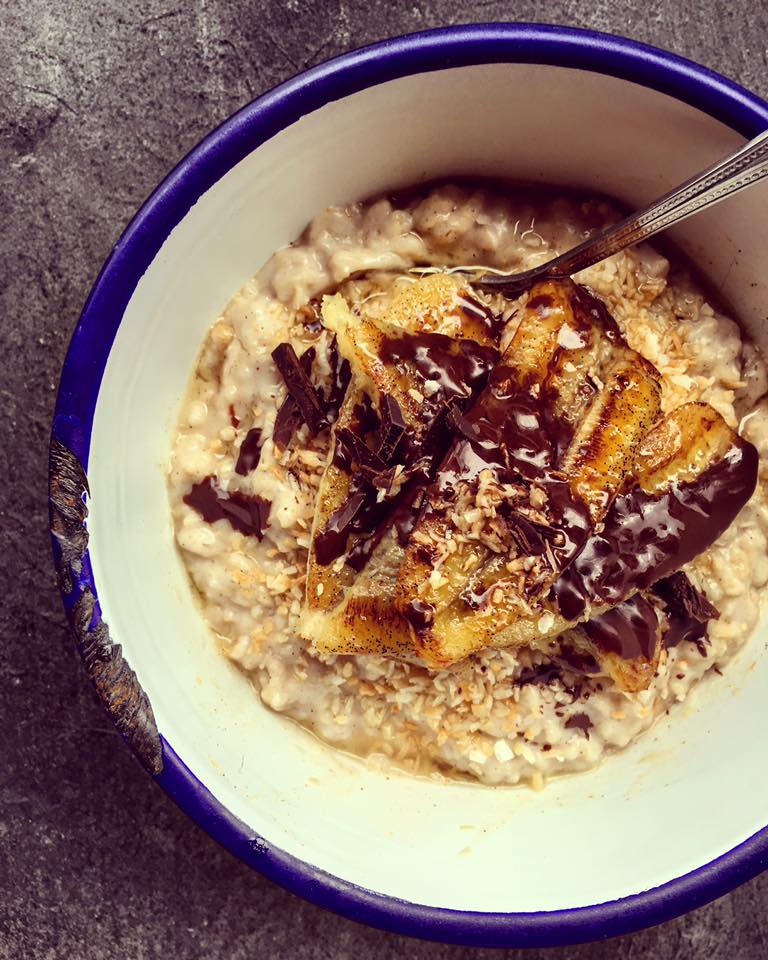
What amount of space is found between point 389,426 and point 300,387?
0.92ft

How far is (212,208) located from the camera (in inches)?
82.0

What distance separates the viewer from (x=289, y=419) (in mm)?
2201

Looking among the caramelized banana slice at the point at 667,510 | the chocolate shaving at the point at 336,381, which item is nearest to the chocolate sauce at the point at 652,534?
the caramelized banana slice at the point at 667,510

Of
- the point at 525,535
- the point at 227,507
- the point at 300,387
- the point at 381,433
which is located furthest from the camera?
the point at 227,507

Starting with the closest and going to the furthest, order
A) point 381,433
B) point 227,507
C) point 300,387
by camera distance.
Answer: point 381,433
point 300,387
point 227,507

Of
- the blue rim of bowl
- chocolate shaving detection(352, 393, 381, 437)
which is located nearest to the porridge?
chocolate shaving detection(352, 393, 381, 437)

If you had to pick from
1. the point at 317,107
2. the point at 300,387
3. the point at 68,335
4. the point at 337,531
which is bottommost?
the point at 68,335

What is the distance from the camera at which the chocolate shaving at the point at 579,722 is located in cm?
233

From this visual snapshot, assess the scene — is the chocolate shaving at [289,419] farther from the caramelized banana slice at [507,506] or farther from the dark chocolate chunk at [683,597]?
the dark chocolate chunk at [683,597]

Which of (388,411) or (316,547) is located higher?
(388,411)

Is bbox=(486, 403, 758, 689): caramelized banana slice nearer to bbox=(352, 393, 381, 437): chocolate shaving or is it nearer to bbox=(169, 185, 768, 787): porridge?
bbox=(169, 185, 768, 787): porridge

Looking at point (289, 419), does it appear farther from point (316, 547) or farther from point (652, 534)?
point (652, 534)

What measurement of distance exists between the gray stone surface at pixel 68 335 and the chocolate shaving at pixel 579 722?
81 cm

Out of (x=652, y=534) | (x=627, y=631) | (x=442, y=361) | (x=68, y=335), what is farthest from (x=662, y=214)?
(x=68, y=335)
